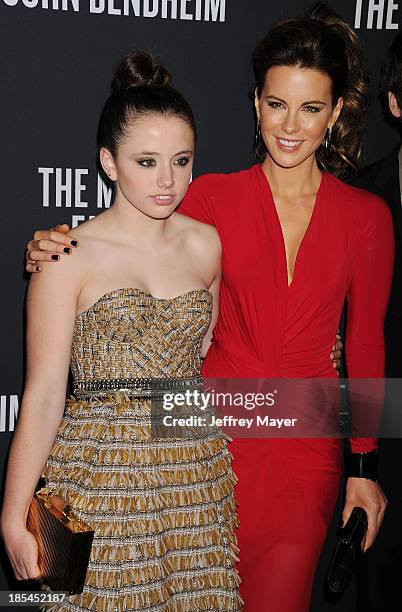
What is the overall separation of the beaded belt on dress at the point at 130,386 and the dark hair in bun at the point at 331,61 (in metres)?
0.95

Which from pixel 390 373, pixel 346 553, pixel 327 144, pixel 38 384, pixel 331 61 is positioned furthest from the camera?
pixel 390 373

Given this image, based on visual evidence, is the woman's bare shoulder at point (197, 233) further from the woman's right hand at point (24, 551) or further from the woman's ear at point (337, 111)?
the woman's right hand at point (24, 551)

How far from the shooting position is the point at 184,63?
2.75 meters

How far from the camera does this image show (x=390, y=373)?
2.77 m

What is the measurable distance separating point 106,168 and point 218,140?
82 cm

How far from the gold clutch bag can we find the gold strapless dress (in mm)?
64

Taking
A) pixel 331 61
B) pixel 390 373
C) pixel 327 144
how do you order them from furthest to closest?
pixel 390 373
pixel 327 144
pixel 331 61

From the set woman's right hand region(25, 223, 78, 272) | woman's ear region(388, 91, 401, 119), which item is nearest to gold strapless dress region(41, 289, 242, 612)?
woman's right hand region(25, 223, 78, 272)

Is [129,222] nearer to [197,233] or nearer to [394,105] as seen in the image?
[197,233]

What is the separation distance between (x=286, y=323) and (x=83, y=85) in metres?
1.04

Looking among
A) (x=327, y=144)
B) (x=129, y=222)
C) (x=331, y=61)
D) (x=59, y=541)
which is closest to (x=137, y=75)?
(x=129, y=222)

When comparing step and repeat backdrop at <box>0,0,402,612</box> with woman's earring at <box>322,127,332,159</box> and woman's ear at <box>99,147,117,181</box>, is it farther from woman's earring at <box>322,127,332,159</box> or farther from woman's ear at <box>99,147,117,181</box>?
woman's ear at <box>99,147,117,181</box>

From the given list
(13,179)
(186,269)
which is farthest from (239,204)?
(13,179)

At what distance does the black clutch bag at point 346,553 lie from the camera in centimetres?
217
